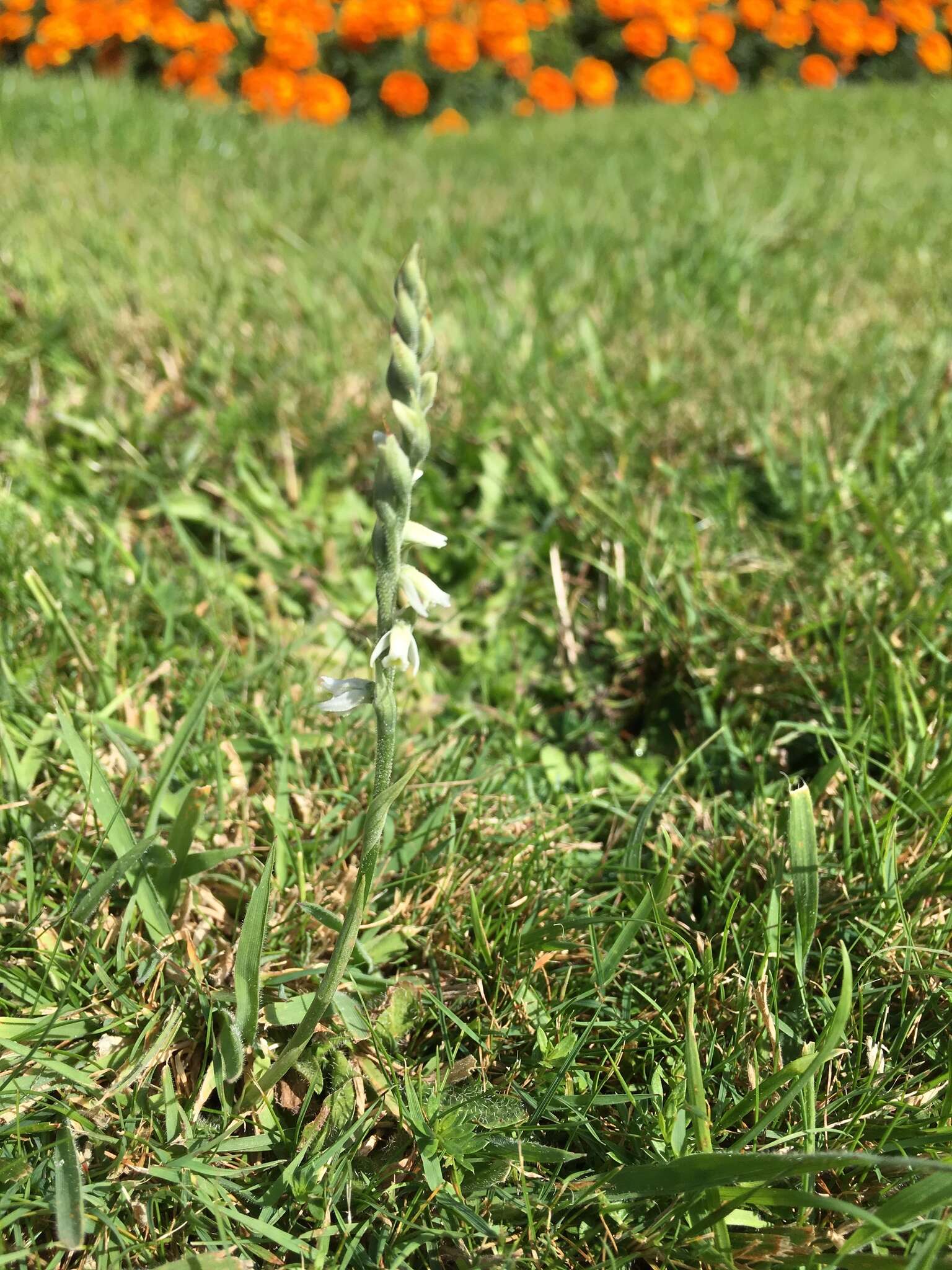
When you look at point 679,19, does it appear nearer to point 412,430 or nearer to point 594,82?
point 594,82

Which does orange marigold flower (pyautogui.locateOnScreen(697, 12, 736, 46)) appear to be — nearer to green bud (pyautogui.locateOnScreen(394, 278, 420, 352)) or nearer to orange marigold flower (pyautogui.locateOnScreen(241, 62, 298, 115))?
orange marigold flower (pyautogui.locateOnScreen(241, 62, 298, 115))

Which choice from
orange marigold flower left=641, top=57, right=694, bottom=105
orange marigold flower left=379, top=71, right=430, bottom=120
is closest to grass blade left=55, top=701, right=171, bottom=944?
orange marigold flower left=379, top=71, right=430, bottom=120

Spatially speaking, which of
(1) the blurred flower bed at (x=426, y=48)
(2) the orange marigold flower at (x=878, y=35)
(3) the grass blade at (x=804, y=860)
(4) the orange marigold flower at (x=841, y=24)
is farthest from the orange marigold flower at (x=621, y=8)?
(3) the grass blade at (x=804, y=860)

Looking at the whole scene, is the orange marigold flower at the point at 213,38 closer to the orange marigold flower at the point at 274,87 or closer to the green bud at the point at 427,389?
the orange marigold flower at the point at 274,87

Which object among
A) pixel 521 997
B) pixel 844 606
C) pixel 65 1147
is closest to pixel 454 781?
pixel 521 997

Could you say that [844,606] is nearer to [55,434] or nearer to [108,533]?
[108,533]

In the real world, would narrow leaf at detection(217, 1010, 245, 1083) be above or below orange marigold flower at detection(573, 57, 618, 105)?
below
